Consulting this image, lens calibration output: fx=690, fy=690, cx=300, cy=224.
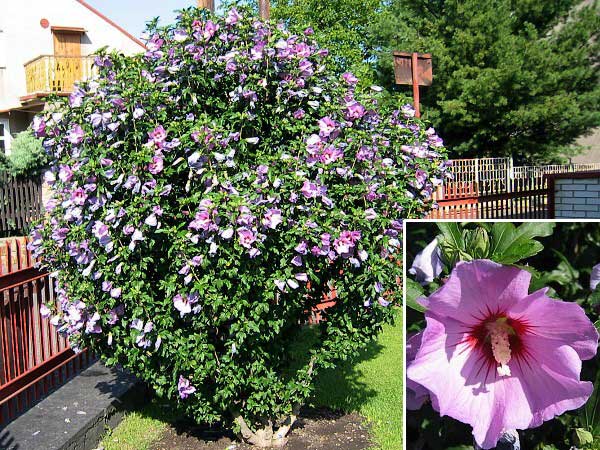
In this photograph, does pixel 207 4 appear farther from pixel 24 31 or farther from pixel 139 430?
pixel 24 31

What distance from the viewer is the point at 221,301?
357 cm

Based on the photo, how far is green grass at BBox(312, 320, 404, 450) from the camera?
4.93 meters

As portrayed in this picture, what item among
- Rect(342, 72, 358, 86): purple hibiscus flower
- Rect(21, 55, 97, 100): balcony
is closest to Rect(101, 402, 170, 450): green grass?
Rect(342, 72, 358, 86): purple hibiscus flower

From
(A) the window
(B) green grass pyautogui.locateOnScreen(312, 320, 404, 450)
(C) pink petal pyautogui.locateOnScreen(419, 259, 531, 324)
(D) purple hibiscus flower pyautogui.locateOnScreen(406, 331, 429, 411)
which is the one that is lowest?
(B) green grass pyautogui.locateOnScreen(312, 320, 404, 450)

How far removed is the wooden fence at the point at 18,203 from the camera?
16.1 m

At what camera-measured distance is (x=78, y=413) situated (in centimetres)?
479

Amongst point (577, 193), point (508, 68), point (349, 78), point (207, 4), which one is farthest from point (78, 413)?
point (508, 68)

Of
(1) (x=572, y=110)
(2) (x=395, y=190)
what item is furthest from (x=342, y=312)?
(1) (x=572, y=110)

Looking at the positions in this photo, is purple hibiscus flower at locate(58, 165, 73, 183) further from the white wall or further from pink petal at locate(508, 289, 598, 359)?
the white wall

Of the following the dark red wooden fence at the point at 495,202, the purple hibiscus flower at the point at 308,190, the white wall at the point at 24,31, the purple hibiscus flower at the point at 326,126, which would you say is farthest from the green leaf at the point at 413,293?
the white wall at the point at 24,31

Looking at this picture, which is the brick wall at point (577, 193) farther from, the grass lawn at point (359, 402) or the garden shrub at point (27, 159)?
the garden shrub at point (27, 159)

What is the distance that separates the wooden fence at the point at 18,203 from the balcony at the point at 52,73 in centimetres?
963

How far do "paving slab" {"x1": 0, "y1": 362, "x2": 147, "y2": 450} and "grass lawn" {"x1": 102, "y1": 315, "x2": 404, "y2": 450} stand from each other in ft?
0.45

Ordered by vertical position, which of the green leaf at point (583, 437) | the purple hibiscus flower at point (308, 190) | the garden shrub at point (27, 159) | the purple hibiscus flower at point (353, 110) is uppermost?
the garden shrub at point (27, 159)
